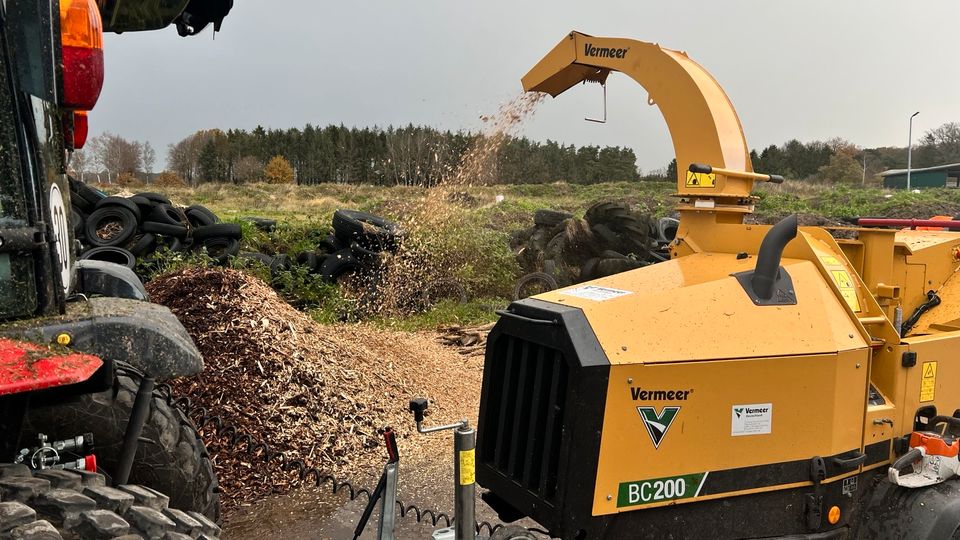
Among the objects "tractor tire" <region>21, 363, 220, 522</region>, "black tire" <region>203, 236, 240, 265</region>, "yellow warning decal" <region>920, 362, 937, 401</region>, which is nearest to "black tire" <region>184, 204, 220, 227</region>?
"black tire" <region>203, 236, 240, 265</region>

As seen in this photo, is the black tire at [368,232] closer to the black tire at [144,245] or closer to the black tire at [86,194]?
the black tire at [144,245]

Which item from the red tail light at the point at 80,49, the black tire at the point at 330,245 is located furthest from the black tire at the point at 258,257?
the red tail light at the point at 80,49

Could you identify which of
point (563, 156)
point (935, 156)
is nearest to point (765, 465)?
point (563, 156)

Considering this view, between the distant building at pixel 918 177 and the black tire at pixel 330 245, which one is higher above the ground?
the distant building at pixel 918 177

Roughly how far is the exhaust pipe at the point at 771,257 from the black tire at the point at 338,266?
27.7 feet

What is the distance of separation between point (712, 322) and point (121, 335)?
2.22m

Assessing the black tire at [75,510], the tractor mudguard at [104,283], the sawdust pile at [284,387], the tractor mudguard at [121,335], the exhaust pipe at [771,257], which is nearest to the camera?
the black tire at [75,510]

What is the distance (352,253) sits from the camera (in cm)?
1096

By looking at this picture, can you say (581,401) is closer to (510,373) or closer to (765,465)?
(510,373)

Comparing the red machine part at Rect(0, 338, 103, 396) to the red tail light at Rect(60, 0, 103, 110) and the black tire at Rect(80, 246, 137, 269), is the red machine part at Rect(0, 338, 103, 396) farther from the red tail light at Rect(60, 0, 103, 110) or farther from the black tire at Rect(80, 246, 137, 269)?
the black tire at Rect(80, 246, 137, 269)

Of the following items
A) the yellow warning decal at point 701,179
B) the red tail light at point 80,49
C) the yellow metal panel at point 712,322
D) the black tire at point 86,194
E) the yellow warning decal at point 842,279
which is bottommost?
the yellow metal panel at point 712,322

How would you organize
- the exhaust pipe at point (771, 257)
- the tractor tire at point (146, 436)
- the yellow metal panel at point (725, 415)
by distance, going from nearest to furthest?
the tractor tire at point (146, 436) < the yellow metal panel at point (725, 415) < the exhaust pipe at point (771, 257)

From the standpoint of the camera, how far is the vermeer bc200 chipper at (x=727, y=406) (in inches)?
107

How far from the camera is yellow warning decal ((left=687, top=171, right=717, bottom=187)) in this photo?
383cm
